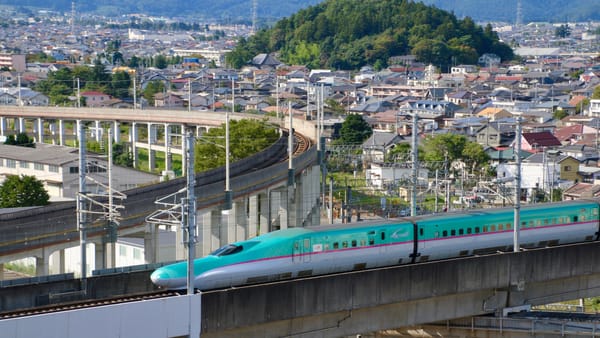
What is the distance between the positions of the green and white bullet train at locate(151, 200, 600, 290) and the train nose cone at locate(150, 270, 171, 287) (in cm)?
1

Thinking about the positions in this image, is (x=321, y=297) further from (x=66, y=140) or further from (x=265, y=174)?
(x=66, y=140)

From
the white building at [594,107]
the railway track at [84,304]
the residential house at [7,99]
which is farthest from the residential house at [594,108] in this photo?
the railway track at [84,304]

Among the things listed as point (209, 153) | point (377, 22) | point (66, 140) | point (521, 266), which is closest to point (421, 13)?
point (377, 22)

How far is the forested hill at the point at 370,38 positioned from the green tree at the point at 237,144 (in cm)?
7017

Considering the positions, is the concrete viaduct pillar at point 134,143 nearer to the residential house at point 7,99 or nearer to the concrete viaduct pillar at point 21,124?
the concrete viaduct pillar at point 21,124

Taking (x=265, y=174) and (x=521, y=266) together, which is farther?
(x=265, y=174)

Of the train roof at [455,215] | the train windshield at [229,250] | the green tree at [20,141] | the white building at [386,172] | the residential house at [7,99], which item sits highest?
the train roof at [455,215]

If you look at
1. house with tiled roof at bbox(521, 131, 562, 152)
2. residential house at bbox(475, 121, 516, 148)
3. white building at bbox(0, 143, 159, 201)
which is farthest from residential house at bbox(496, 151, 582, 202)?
white building at bbox(0, 143, 159, 201)

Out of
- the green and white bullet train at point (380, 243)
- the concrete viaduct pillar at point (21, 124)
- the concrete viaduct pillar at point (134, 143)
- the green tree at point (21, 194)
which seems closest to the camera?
the green and white bullet train at point (380, 243)

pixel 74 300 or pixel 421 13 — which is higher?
pixel 421 13

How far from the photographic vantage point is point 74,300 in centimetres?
1534

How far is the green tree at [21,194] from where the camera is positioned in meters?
33.1

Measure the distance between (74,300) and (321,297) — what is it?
3440 mm

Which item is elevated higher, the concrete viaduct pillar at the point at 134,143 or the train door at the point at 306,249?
the train door at the point at 306,249
